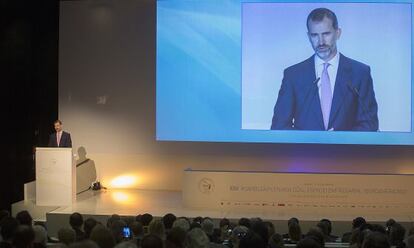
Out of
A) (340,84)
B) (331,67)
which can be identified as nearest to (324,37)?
(331,67)

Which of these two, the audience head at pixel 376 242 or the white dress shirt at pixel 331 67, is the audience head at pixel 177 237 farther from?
the white dress shirt at pixel 331 67

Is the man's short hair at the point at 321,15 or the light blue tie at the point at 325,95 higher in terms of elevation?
the man's short hair at the point at 321,15

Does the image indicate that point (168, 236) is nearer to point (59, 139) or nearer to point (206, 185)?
point (206, 185)

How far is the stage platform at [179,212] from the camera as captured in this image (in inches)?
275

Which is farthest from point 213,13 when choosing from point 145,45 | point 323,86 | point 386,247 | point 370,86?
point 386,247

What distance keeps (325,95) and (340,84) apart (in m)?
0.28

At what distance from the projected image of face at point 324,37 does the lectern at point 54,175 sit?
13.2 ft

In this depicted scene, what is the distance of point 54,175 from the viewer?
809 centimetres

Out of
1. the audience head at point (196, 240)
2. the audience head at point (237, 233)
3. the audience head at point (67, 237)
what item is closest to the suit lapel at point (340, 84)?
the audience head at point (237, 233)

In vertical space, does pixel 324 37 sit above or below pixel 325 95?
above

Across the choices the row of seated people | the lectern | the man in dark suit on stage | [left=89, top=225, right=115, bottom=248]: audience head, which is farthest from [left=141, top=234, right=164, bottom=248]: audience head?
the man in dark suit on stage

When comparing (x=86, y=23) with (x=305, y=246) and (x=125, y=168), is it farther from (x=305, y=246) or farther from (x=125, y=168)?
(x=305, y=246)

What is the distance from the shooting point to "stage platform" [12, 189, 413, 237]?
275 inches

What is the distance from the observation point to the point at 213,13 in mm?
9344
